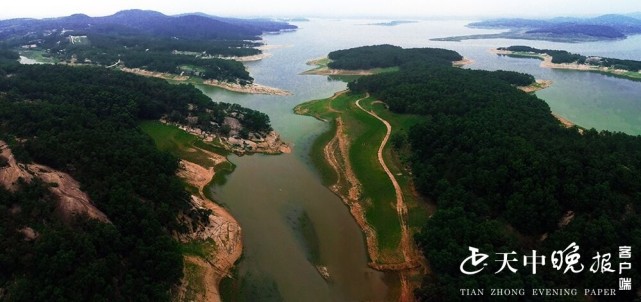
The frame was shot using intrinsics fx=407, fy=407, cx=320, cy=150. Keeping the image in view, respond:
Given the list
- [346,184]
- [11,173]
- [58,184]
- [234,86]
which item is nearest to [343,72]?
[234,86]

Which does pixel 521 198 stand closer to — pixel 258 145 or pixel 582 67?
pixel 258 145

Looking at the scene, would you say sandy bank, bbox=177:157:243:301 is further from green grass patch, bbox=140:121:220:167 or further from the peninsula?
the peninsula

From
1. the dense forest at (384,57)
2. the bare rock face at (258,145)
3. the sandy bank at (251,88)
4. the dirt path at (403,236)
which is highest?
the dense forest at (384,57)

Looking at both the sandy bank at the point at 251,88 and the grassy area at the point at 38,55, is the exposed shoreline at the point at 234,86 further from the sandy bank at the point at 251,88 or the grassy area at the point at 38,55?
the grassy area at the point at 38,55

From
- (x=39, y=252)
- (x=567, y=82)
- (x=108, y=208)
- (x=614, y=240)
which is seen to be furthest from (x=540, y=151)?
(x=567, y=82)

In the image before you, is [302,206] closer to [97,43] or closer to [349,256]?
[349,256]

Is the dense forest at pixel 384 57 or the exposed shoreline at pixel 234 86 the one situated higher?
the dense forest at pixel 384 57


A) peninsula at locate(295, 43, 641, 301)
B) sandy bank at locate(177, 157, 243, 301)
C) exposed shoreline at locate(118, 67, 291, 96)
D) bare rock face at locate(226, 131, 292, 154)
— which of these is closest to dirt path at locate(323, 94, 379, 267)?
peninsula at locate(295, 43, 641, 301)
